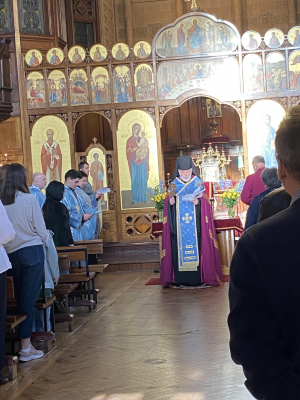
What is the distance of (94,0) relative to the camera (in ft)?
64.6

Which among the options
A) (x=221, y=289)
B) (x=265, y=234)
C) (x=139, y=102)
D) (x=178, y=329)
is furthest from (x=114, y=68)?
(x=265, y=234)

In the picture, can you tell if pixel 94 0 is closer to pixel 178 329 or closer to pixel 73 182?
pixel 73 182

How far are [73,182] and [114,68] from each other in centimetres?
540

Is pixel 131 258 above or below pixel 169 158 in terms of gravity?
below

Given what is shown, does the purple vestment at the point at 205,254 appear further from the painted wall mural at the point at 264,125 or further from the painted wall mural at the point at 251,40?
the painted wall mural at the point at 251,40

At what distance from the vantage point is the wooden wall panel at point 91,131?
17.2 metres

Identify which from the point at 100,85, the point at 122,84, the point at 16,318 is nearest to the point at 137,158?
the point at 122,84

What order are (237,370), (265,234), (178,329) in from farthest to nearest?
1. (178,329)
2. (237,370)
3. (265,234)

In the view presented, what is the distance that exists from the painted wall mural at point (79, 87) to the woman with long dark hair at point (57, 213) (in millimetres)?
6470

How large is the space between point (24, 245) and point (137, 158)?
819 cm

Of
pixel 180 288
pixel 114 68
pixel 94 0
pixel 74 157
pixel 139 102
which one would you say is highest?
pixel 94 0

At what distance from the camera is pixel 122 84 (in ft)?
46.1

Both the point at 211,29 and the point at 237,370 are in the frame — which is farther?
the point at 211,29

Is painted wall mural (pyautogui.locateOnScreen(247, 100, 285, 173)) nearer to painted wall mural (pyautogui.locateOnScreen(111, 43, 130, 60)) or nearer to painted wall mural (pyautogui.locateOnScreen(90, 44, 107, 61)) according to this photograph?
painted wall mural (pyautogui.locateOnScreen(111, 43, 130, 60))
